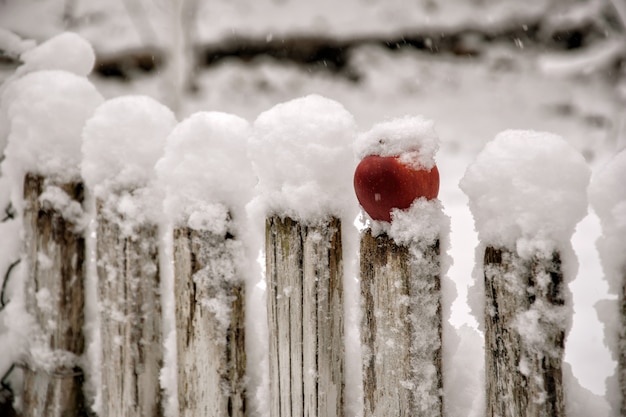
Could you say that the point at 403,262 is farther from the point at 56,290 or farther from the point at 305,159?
the point at 56,290

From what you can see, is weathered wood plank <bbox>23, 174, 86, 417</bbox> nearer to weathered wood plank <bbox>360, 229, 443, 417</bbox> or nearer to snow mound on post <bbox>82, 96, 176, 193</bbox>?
snow mound on post <bbox>82, 96, 176, 193</bbox>

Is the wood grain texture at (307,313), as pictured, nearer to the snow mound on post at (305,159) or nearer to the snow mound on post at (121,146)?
the snow mound on post at (305,159)

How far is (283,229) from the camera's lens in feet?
3.92

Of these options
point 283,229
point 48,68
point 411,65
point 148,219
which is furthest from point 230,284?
point 411,65

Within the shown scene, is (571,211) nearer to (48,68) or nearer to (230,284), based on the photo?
(230,284)

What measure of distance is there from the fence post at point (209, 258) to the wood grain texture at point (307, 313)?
0.40 ft

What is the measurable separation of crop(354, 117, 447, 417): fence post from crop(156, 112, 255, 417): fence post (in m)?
0.36

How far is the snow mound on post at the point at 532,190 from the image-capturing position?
98 centimetres

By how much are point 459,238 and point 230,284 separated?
Result: 3497 millimetres

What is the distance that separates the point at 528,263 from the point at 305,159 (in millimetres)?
514

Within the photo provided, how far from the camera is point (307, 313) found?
119 centimetres

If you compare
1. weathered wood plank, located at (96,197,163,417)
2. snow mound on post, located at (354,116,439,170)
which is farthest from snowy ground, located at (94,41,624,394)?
snow mound on post, located at (354,116,439,170)

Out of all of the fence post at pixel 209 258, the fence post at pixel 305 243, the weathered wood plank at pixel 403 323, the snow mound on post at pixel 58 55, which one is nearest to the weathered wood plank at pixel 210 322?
the fence post at pixel 209 258

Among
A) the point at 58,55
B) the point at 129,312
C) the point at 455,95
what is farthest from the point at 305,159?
the point at 455,95
